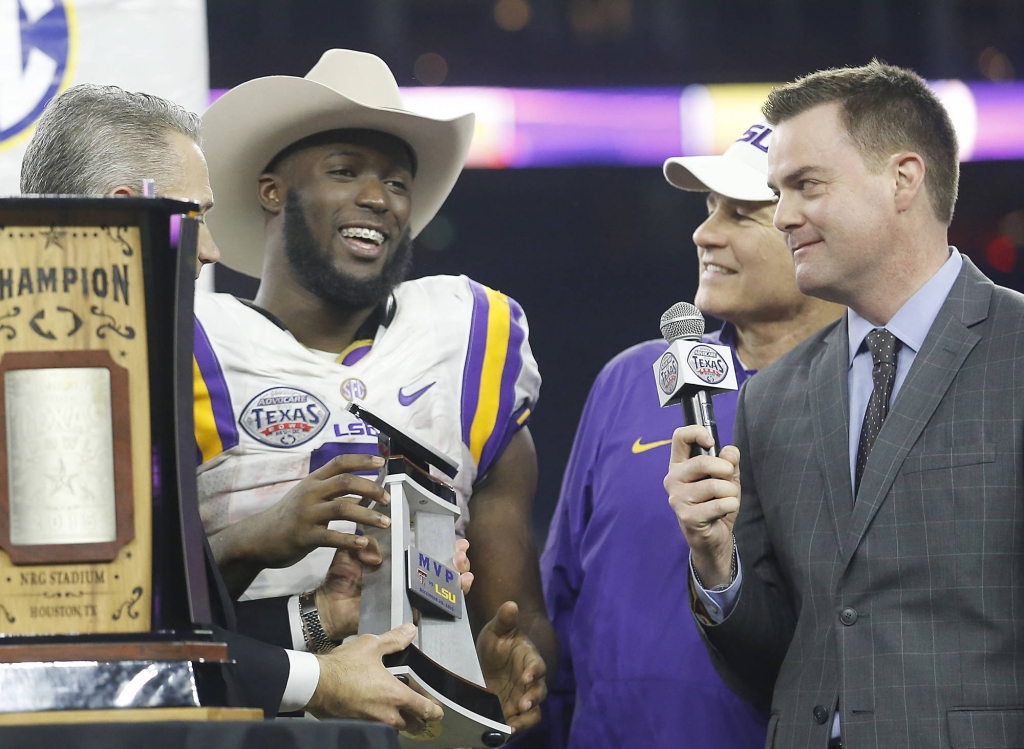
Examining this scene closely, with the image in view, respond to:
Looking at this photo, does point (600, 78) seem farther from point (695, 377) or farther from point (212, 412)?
point (695, 377)

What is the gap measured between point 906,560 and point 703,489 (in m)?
0.31

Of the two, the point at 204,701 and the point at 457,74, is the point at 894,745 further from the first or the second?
the point at 457,74

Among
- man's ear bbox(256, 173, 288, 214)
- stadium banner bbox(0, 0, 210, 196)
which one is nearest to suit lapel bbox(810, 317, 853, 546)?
man's ear bbox(256, 173, 288, 214)

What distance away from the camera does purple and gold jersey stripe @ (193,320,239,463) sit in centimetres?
223

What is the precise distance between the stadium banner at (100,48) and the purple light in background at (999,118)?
3.54 meters

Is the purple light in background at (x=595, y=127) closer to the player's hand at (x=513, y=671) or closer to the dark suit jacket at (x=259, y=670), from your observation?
the player's hand at (x=513, y=671)

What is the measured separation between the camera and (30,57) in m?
2.59

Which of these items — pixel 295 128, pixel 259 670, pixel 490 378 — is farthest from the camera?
pixel 295 128

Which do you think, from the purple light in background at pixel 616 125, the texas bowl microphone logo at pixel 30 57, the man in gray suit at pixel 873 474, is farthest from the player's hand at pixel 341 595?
the purple light in background at pixel 616 125

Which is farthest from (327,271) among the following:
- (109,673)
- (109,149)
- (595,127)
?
(595,127)

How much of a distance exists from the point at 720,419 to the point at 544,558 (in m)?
0.52

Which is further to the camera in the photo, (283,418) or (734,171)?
(734,171)

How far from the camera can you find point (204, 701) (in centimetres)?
107

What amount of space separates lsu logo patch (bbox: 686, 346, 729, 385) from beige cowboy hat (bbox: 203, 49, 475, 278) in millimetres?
923
